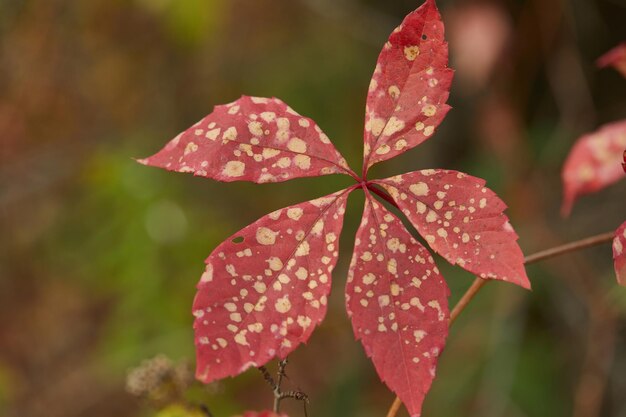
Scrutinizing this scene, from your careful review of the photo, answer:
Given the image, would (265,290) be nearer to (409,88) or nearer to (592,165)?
(409,88)

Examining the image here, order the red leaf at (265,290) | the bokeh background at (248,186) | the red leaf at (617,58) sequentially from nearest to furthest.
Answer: the red leaf at (265,290) < the red leaf at (617,58) < the bokeh background at (248,186)

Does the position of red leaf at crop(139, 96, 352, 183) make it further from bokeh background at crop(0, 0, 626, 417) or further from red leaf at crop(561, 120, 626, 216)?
bokeh background at crop(0, 0, 626, 417)

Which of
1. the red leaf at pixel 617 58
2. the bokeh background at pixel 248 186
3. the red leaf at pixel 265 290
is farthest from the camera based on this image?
the bokeh background at pixel 248 186

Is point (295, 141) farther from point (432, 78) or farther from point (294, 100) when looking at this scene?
point (294, 100)

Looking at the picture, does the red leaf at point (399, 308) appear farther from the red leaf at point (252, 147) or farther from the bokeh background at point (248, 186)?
the bokeh background at point (248, 186)

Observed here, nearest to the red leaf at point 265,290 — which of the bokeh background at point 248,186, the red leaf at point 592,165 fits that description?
the red leaf at point 592,165

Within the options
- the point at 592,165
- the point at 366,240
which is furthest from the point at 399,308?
the point at 592,165

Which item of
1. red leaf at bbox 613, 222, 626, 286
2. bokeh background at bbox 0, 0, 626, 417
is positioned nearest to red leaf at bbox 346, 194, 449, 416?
red leaf at bbox 613, 222, 626, 286

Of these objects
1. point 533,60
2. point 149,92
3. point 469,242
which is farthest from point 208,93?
point 469,242
